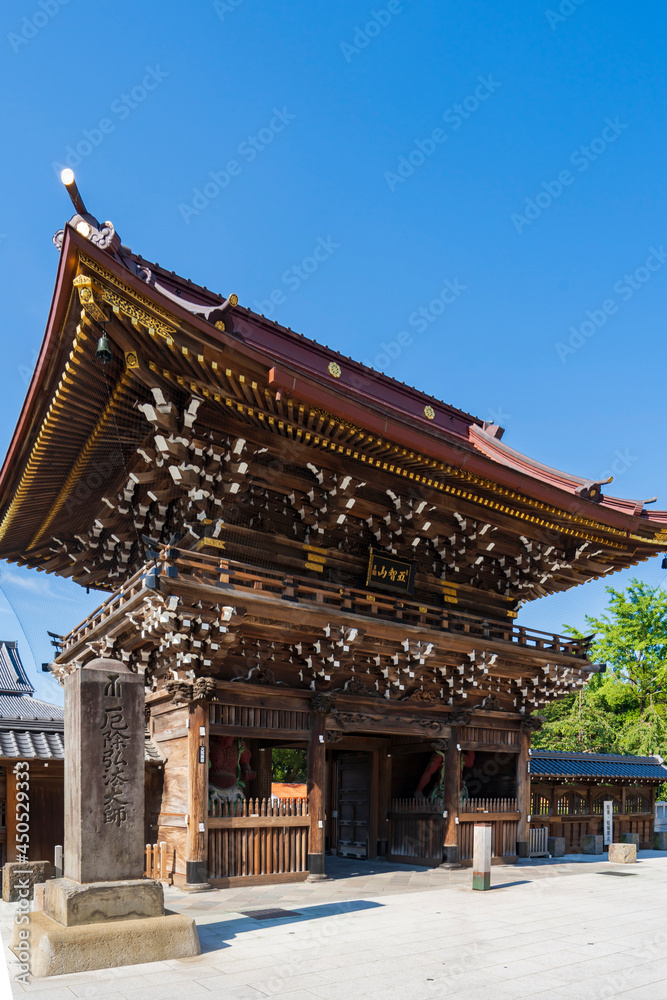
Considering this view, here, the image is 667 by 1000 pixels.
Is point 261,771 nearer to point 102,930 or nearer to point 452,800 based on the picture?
point 452,800

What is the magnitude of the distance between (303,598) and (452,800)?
6276 millimetres

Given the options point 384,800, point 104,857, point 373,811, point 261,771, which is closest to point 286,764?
point 261,771

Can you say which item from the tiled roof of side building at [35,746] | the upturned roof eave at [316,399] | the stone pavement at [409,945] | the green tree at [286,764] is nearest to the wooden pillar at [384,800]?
the stone pavement at [409,945]

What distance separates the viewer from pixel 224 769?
42.2 ft

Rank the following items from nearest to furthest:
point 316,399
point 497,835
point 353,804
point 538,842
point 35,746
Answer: point 316,399
point 35,746
point 497,835
point 353,804
point 538,842

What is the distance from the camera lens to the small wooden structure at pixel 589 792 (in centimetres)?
2000

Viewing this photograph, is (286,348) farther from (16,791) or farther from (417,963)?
(417,963)

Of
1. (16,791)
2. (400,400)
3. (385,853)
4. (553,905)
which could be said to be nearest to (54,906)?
(16,791)

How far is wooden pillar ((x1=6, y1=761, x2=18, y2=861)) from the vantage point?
40.9ft

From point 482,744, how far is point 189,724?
25.1ft

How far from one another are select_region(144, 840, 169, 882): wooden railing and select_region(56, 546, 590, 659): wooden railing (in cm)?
424

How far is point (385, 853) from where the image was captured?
56.1 ft

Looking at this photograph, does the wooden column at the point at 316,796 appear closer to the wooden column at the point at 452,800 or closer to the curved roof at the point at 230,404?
the wooden column at the point at 452,800

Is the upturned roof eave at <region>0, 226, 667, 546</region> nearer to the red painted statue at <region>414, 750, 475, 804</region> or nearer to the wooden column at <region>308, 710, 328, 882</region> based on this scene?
the wooden column at <region>308, 710, 328, 882</region>
